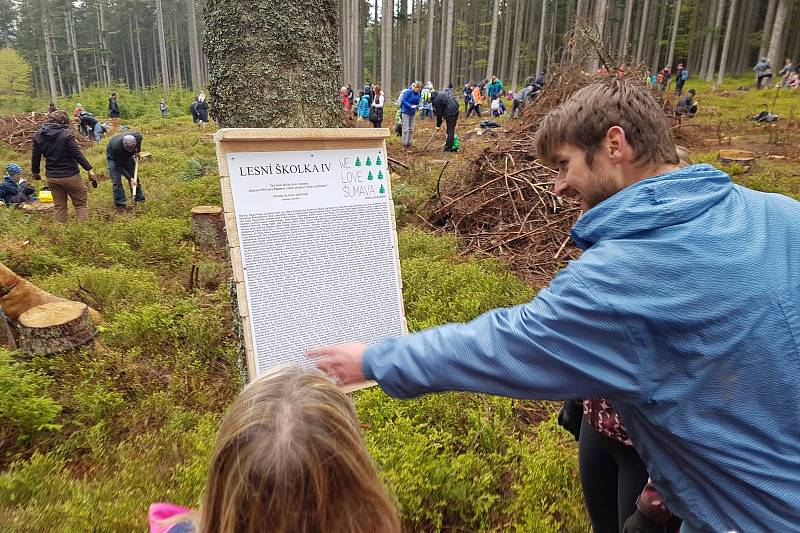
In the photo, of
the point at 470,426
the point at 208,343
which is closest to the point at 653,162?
the point at 470,426

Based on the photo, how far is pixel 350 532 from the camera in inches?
48.8

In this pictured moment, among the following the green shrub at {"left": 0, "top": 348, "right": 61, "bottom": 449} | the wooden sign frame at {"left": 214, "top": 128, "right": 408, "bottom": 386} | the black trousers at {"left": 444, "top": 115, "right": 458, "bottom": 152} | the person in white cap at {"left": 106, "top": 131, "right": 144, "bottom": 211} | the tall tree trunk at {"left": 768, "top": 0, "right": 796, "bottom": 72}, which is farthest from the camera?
the tall tree trunk at {"left": 768, "top": 0, "right": 796, "bottom": 72}

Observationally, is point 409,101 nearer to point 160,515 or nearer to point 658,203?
point 658,203

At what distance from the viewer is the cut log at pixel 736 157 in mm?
10609

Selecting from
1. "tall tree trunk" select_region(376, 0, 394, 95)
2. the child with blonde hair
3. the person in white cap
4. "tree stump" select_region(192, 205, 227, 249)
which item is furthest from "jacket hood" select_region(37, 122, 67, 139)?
"tall tree trunk" select_region(376, 0, 394, 95)

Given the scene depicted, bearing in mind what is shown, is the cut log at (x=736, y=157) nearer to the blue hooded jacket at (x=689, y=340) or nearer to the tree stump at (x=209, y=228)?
the tree stump at (x=209, y=228)

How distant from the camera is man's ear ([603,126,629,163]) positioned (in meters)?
1.43

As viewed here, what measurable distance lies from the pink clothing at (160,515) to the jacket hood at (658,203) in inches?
59.7

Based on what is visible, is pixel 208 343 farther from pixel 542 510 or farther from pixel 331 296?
pixel 542 510

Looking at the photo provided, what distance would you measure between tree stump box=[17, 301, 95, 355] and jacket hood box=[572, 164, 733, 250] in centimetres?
448

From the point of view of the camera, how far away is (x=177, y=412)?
3615mm

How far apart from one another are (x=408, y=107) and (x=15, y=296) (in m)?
11.4

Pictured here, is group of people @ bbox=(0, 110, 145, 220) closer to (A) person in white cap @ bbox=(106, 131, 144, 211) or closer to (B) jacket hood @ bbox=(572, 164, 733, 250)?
(A) person in white cap @ bbox=(106, 131, 144, 211)

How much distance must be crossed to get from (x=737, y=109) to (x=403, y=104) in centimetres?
1421
